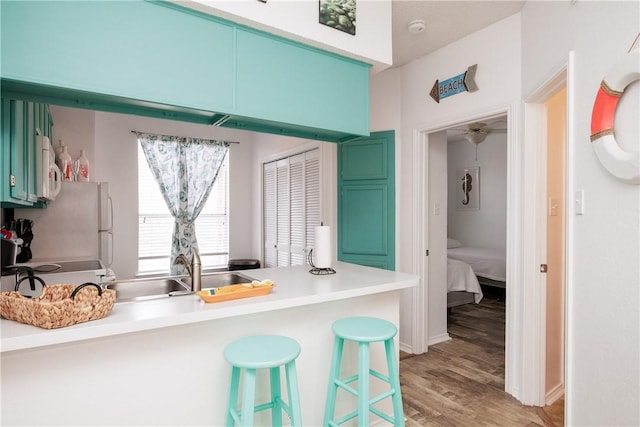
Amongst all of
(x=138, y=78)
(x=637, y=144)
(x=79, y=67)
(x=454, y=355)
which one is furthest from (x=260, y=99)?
(x=454, y=355)

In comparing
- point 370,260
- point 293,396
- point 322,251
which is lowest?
point 293,396

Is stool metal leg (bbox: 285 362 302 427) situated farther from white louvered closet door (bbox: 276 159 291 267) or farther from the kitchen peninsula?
white louvered closet door (bbox: 276 159 291 267)

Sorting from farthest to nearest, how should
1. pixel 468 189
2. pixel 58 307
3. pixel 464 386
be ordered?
1. pixel 468 189
2. pixel 464 386
3. pixel 58 307

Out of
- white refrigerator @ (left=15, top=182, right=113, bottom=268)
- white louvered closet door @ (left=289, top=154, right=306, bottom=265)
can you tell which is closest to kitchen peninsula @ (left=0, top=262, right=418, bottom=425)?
white refrigerator @ (left=15, top=182, right=113, bottom=268)

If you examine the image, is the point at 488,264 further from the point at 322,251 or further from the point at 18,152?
the point at 18,152

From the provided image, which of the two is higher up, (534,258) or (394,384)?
(534,258)

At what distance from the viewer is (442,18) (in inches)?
100

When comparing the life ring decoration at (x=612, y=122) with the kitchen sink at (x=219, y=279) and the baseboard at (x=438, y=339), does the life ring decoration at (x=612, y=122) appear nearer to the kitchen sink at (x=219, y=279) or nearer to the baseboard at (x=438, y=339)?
the kitchen sink at (x=219, y=279)

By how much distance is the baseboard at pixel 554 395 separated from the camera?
240 cm

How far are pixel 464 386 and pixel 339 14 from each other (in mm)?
2748

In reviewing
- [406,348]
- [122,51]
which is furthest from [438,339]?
[122,51]

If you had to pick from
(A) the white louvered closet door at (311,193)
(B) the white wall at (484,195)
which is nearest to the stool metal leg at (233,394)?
(A) the white louvered closet door at (311,193)

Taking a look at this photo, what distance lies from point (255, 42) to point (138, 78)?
0.64 metres

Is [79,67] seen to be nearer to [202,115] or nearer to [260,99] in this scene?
[202,115]
